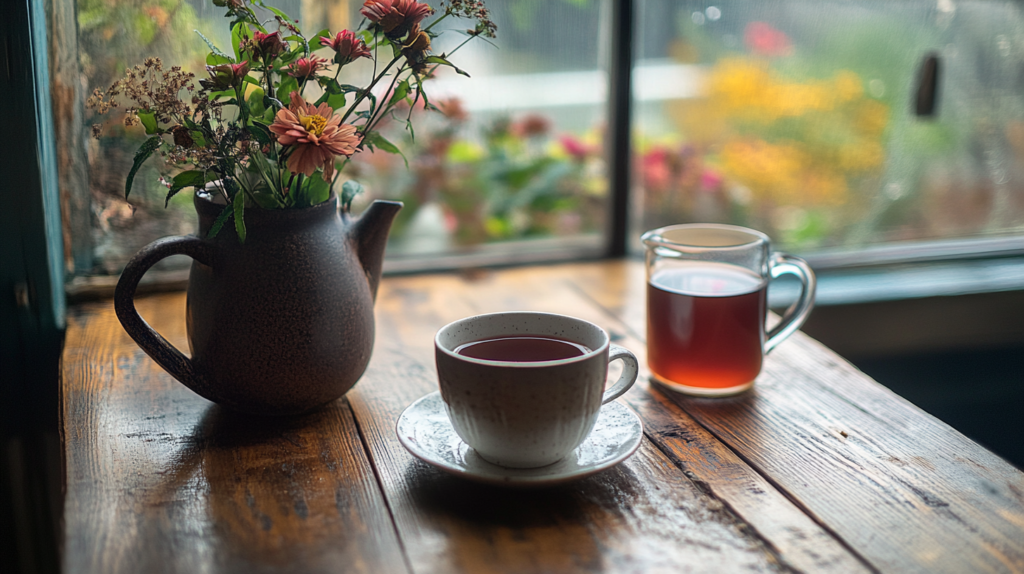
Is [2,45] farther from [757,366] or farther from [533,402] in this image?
[757,366]

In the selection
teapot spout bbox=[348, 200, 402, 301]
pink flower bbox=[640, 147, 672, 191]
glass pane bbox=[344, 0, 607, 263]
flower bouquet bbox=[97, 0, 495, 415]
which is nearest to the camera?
flower bouquet bbox=[97, 0, 495, 415]

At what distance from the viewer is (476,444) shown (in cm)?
70

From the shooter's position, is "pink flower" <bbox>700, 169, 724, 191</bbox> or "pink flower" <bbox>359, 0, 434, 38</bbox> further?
"pink flower" <bbox>700, 169, 724, 191</bbox>

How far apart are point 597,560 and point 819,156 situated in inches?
47.4

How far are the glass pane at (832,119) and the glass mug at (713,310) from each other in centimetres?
60

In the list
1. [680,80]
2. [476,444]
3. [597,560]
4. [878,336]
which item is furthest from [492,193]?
[597,560]

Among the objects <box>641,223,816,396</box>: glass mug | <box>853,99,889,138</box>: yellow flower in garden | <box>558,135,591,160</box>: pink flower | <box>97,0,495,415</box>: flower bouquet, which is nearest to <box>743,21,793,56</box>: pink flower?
<box>853,99,889,138</box>: yellow flower in garden

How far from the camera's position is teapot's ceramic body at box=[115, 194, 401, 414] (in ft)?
2.51

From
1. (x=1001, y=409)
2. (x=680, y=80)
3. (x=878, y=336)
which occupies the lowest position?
(x=1001, y=409)

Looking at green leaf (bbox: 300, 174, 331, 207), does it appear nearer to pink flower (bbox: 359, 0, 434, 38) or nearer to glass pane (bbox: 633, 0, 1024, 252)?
pink flower (bbox: 359, 0, 434, 38)

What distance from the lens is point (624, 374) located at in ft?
2.52

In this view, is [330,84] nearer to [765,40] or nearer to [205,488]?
[205,488]

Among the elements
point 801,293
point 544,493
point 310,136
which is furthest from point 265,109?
point 801,293

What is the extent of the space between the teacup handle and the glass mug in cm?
17
